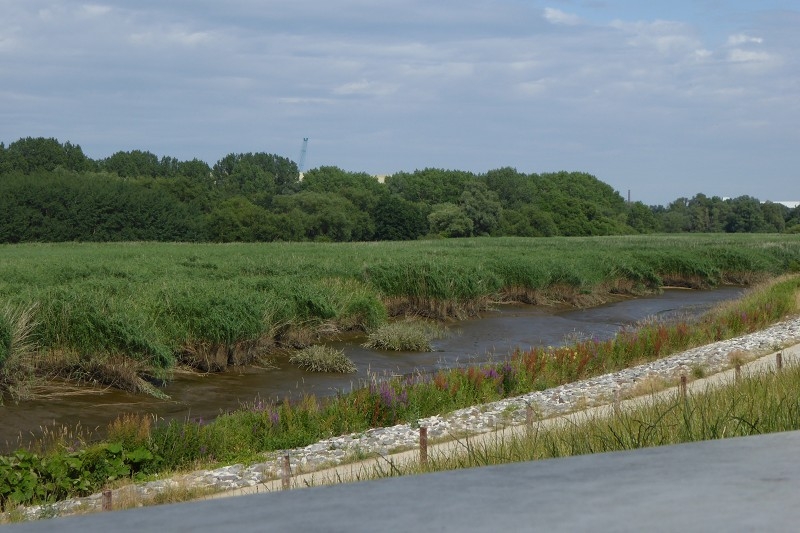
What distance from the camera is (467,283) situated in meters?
29.7

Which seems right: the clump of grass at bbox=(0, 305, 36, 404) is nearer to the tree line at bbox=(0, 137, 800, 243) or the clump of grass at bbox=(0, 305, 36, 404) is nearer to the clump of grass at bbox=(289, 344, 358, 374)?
the clump of grass at bbox=(289, 344, 358, 374)

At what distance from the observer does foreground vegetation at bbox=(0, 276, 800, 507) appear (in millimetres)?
9977

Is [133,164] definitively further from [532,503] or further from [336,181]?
[532,503]

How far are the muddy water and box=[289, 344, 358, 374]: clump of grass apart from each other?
0.91ft

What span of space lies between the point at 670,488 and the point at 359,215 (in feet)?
287

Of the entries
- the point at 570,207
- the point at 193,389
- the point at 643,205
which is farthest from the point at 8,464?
the point at 643,205

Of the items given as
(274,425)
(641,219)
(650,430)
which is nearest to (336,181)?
(641,219)

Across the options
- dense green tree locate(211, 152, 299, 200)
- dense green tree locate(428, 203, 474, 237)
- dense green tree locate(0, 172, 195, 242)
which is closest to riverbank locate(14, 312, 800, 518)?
dense green tree locate(0, 172, 195, 242)

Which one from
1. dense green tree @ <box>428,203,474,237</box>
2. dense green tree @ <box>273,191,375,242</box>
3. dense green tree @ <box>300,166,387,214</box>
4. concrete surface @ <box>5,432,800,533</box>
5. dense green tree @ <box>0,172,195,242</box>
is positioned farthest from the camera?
dense green tree @ <box>300,166,387,214</box>

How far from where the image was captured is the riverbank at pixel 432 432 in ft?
30.7

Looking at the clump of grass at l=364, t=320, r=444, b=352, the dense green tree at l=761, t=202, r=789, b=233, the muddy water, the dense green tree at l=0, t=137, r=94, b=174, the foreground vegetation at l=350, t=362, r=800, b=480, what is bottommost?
the muddy water

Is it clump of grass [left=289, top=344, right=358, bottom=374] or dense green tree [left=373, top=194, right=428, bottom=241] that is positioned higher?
dense green tree [left=373, top=194, right=428, bottom=241]

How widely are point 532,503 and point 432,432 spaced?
10687 mm

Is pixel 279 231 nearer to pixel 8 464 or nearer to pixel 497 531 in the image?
pixel 8 464
